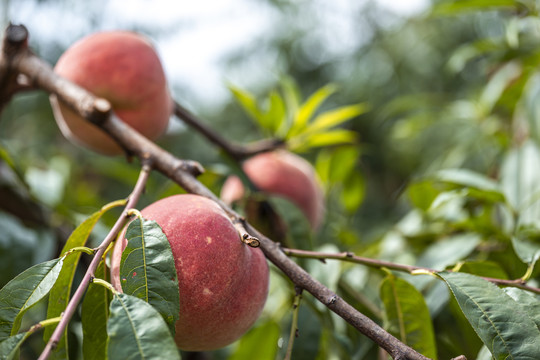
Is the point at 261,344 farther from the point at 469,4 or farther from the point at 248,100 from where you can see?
the point at 469,4

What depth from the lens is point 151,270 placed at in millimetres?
406

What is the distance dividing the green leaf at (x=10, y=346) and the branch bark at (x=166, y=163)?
0.05 metres

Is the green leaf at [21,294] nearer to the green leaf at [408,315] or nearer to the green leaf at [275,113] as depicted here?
the green leaf at [408,315]

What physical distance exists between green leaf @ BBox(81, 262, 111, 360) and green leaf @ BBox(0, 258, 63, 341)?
0.05 m

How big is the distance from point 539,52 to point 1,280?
1090 millimetres

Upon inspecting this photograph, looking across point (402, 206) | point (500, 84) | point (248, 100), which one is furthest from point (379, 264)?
point (402, 206)

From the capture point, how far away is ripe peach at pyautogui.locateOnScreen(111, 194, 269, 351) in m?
0.44

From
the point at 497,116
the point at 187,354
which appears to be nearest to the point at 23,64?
the point at 187,354

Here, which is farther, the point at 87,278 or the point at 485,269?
the point at 485,269

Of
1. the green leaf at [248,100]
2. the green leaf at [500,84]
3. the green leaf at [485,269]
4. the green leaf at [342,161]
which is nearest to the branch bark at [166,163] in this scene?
the green leaf at [485,269]

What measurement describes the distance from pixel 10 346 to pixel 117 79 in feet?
1.48

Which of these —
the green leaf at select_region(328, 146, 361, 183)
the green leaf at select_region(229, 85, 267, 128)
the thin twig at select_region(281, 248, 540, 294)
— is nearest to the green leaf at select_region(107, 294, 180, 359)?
the thin twig at select_region(281, 248, 540, 294)

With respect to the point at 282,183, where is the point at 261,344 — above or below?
below

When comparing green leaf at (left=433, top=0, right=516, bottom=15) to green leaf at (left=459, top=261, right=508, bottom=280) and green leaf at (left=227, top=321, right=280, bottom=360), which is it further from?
green leaf at (left=227, top=321, right=280, bottom=360)
